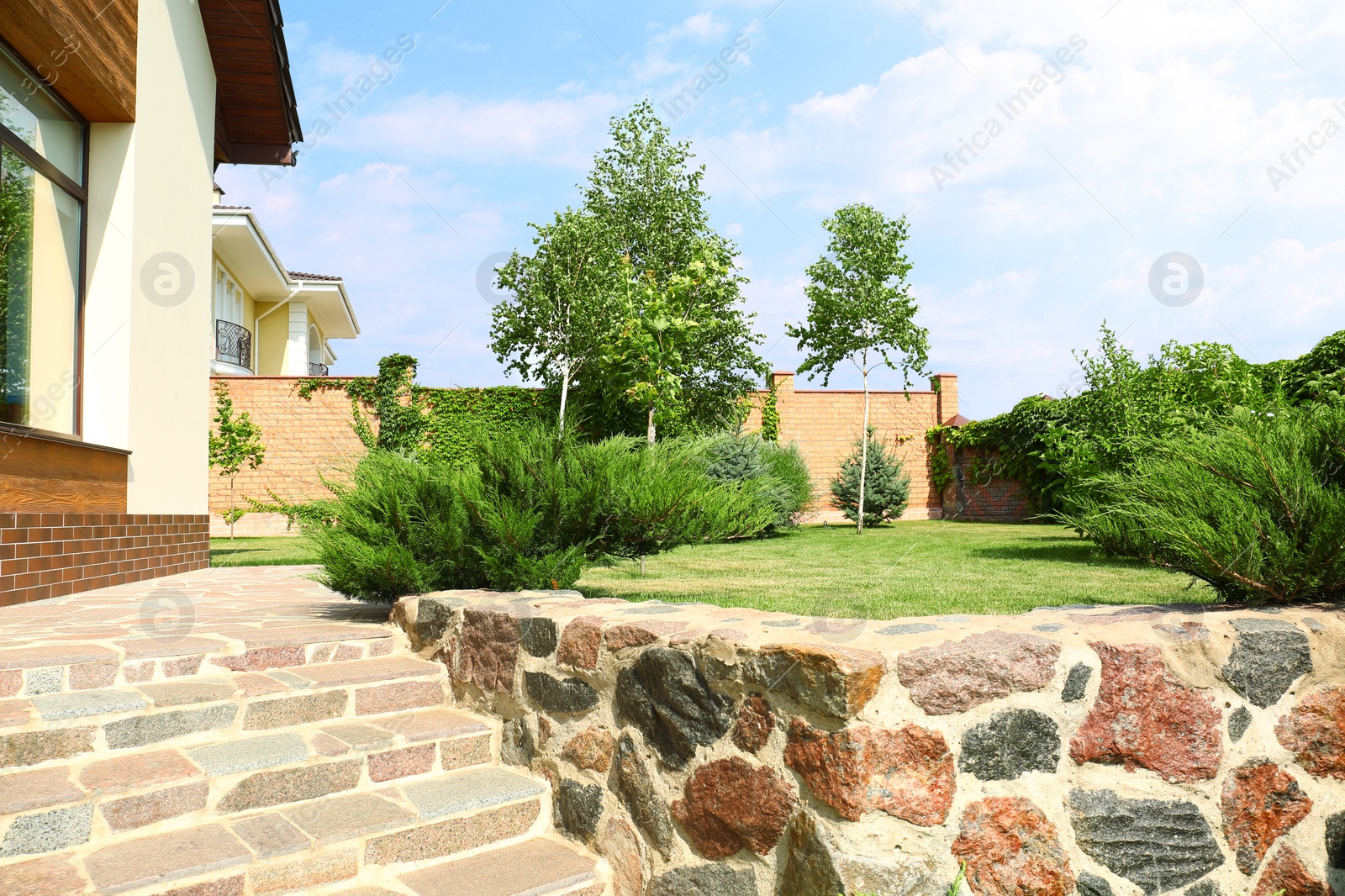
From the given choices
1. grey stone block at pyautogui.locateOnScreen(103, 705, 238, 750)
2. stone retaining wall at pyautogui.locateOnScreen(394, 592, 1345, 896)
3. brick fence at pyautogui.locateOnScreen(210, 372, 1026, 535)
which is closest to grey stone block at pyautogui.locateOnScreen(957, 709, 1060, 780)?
stone retaining wall at pyautogui.locateOnScreen(394, 592, 1345, 896)

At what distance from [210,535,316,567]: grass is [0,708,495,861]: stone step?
10.1 ft

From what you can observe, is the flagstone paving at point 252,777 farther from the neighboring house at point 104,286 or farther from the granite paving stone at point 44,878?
the neighboring house at point 104,286

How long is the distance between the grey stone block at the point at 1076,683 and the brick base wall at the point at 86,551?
5.20 metres

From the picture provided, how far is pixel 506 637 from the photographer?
311 centimetres

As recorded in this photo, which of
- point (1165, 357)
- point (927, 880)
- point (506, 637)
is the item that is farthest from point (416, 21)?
point (1165, 357)

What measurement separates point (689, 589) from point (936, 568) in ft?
7.81

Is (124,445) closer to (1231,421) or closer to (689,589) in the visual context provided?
(689,589)

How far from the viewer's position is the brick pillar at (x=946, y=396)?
→ 19.1 meters

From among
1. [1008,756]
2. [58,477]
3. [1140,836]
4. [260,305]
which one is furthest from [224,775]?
[260,305]

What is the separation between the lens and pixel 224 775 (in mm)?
2508

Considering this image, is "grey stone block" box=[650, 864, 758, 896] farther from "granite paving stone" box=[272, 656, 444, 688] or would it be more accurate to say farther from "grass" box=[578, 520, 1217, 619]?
"grass" box=[578, 520, 1217, 619]

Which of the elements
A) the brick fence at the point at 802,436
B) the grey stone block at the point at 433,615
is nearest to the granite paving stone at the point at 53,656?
the grey stone block at the point at 433,615

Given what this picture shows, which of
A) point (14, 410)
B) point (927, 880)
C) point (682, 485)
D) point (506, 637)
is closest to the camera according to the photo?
point (927, 880)

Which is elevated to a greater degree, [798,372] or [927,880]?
[798,372]
